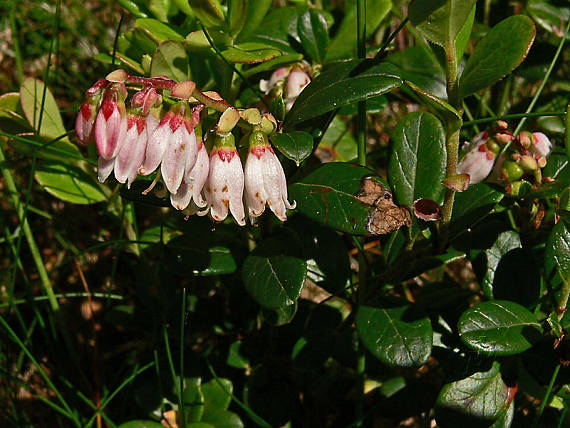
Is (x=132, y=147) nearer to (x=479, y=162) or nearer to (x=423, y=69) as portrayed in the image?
(x=479, y=162)

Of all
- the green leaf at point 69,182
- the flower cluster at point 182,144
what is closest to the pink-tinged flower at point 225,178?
the flower cluster at point 182,144

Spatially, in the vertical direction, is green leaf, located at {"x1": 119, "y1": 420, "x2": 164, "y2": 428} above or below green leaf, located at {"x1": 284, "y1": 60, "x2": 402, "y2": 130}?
below

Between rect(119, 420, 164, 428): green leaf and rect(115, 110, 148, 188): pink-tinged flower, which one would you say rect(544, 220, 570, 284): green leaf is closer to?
rect(115, 110, 148, 188): pink-tinged flower

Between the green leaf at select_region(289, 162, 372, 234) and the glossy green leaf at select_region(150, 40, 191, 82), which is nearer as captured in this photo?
the green leaf at select_region(289, 162, 372, 234)

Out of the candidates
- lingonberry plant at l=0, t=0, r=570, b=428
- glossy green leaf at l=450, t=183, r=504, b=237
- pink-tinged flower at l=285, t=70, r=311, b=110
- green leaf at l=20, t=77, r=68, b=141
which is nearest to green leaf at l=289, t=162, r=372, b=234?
lingonberry plant at l=0, t=0, r=570, b=428

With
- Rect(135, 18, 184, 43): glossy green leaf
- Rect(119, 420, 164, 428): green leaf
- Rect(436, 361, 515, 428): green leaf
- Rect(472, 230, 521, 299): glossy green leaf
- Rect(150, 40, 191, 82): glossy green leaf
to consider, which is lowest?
Rect(119, 420, 164, 428): green leaf

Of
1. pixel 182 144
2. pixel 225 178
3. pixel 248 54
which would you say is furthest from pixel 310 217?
pixel 248 54

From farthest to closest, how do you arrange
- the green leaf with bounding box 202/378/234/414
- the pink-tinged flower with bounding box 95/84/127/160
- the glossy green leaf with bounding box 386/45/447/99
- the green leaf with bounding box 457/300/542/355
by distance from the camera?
the glossy green leaf with bounding box 386/45/447/99 < the green leaf with bounding box 202/378/234/414 < the green leaf with bounding box 457/300/542/355 < the pink-tinged flower with bounding box 95/84/127/160

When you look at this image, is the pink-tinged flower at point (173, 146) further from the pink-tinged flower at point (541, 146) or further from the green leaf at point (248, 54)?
the pink-tinged flower at point (541, 146)
